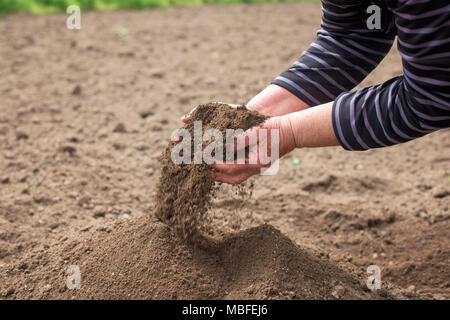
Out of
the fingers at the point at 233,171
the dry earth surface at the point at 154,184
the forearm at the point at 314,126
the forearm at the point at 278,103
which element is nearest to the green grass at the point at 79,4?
Result: the dry earth surface at the point at 154,184

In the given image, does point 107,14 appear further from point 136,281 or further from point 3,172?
point 136,281

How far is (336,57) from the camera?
214 centimetres

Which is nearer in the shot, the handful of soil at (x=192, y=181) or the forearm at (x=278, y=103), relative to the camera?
the handful of soil at (x=192, y=181)

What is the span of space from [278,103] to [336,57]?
1.03 feet

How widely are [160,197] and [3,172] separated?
144 cm

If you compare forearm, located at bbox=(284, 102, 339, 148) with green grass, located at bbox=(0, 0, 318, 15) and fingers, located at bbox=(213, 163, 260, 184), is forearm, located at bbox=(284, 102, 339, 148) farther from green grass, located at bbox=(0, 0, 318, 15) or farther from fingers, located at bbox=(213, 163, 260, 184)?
green grass, located at bbox=(0, 0, 318, 15)

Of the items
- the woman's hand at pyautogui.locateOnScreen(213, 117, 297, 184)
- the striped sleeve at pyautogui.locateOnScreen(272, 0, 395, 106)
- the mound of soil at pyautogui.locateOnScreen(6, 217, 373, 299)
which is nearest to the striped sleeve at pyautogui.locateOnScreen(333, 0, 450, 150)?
the woman's hand at pyautogui.locateOnScreen(213, 117, 297, 184)

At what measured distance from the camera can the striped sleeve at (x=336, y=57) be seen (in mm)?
2061

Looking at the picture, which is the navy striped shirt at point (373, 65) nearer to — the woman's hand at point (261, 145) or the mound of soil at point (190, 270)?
the woman's hand at point (261, 145)

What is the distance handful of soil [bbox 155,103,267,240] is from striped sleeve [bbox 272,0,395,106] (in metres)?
0.33

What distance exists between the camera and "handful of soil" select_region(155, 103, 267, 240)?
2002 mm

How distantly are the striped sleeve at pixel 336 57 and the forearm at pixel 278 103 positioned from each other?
0.02 meters

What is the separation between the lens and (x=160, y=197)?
7.13 ft
